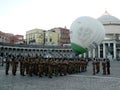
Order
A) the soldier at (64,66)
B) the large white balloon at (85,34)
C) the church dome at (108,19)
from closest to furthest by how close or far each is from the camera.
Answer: the soldier at (64,66) < the large white balloon at (85,34) < the church dome at (108,19)

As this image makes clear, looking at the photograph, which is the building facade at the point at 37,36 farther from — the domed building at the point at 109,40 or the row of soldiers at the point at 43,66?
the row of soldiers at the point at 43,66

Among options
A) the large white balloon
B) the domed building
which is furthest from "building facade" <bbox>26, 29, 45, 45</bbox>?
the large white balloon

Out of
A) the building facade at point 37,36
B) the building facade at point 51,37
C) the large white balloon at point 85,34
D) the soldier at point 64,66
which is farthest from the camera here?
the building facade at point 51,37

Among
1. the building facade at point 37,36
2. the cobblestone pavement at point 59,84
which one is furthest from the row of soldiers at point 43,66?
the building facade at point 37,36

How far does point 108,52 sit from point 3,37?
179ft

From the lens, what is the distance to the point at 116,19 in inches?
4473

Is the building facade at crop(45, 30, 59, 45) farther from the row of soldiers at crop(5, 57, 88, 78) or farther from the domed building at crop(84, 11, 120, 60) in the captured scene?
the row of soldiers at crop(5, 57, 88, 78)

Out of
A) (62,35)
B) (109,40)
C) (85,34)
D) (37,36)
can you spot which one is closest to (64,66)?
(85,34)

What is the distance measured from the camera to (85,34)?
1650 inches

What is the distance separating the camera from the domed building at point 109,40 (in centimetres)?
9950

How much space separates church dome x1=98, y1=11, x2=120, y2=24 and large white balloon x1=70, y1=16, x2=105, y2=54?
67.2 meters

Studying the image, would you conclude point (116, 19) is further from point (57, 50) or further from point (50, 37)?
point (50, 37)

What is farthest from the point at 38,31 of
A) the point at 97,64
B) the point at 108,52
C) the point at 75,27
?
the point at 97,64

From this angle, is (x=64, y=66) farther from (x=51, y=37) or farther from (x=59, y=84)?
(x=51, y=37)
